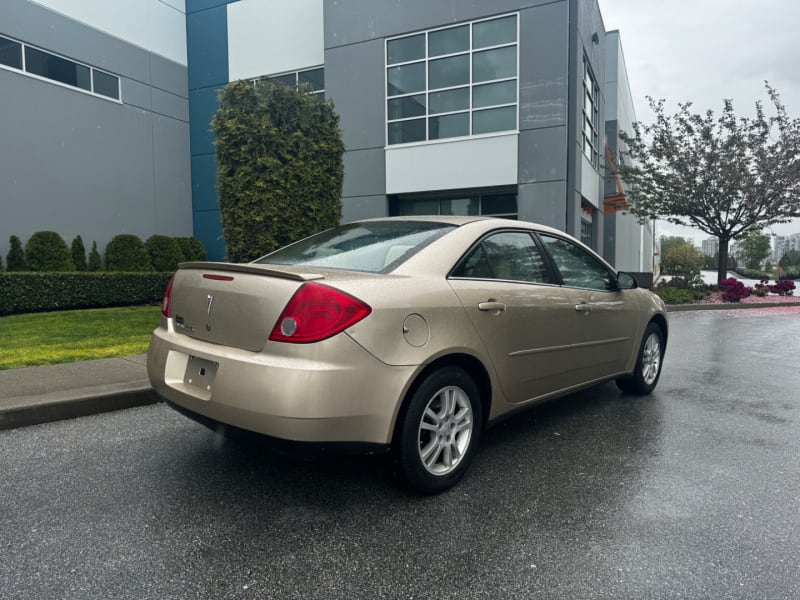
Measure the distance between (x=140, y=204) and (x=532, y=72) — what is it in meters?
12.2

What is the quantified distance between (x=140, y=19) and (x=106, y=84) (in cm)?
291

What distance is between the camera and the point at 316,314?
268cm

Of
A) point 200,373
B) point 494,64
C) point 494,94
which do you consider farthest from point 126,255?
point 200,373

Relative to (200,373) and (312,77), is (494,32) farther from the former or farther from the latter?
(200,373)

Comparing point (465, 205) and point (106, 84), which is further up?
point (106, 84)

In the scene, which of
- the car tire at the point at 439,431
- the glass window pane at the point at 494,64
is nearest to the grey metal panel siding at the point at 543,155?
the glass window pane at the point at 494,64

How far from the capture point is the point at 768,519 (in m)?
2.82

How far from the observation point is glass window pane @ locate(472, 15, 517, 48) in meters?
15.2

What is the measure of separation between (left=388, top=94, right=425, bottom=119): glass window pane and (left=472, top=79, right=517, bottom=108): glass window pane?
159cm

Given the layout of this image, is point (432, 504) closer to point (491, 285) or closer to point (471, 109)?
point (491, 285)

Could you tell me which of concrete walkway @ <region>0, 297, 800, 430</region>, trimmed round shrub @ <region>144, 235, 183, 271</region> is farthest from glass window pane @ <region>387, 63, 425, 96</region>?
concrete walkway @ <region>0, 297, 800, 430</region>

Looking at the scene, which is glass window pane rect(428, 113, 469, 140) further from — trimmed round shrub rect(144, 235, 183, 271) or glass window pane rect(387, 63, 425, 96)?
trimmed round shrub rect(144, 235, 183, 271)

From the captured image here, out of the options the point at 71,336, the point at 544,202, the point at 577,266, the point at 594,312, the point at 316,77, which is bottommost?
the point at 71,336

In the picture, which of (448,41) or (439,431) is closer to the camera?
(439,431)
